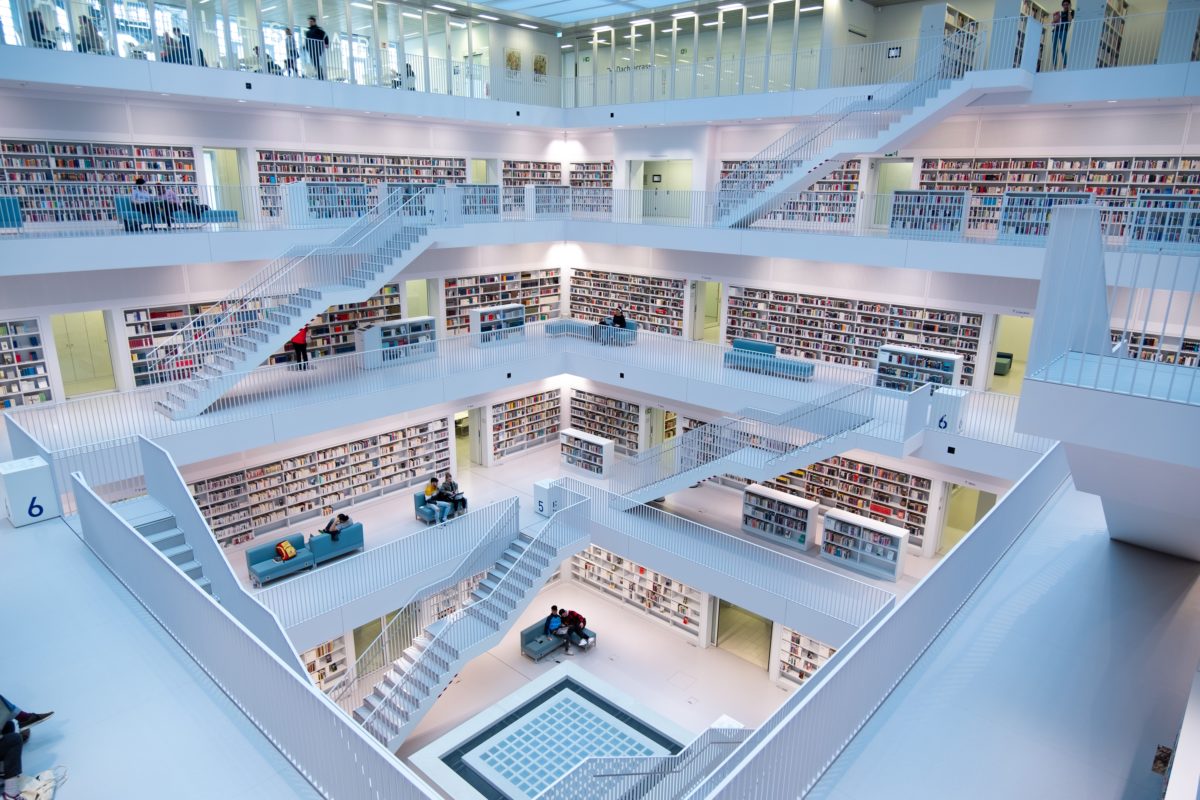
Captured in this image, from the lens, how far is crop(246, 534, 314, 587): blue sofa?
1166 cm

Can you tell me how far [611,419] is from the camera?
58.5 ft

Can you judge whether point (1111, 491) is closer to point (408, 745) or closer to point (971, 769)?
point (971, 769)

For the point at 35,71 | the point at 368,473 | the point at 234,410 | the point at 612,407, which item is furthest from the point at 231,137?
the point at 612,407

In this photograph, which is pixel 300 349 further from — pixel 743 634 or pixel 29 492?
pixel 743 634

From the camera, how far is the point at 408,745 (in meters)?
11.4

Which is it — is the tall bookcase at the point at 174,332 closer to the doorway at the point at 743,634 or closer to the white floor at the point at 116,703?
the white floor at the point at 116,703

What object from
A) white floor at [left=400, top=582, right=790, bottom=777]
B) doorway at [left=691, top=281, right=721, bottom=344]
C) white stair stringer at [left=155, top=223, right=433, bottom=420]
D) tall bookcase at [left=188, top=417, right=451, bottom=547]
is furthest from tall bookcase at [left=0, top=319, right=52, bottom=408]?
doorway at [left=691, top=281, right=721, bottom=344]

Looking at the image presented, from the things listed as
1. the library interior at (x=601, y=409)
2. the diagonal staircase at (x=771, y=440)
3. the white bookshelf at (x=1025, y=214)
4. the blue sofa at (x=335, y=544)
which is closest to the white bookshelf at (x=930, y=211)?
the library interior at (x=601, y=409)

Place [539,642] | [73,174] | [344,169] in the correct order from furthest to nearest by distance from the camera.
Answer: [344,169] → [539,642] → [73,174]

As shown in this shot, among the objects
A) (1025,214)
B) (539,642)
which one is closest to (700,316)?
(1025,214)

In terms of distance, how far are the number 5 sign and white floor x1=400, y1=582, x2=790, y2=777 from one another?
6.08m

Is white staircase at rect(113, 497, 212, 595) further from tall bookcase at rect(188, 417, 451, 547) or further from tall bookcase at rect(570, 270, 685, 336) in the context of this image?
tall bookcase at rect(570, 270, 685, 336)

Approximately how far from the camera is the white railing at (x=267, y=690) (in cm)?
410

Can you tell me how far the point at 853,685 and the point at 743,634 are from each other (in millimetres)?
9968
